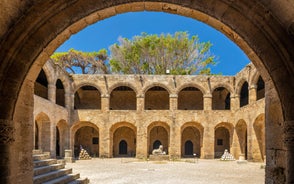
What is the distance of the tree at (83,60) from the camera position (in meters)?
33.3

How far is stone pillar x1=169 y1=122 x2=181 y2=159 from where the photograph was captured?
2225 cm

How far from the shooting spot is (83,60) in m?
34.1

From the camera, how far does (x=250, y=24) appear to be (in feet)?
11.4

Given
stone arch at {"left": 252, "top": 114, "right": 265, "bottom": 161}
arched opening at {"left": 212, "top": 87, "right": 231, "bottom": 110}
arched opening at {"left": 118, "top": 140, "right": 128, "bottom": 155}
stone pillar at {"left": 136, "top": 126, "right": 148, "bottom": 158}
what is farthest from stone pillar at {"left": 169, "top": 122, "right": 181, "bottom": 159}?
arched opening at {"left": 212, "top": 87, "right": 231, "bottom": 110}

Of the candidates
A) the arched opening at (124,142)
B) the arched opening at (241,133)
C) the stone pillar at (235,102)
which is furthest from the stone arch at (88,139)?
the arched opening at (241,133)

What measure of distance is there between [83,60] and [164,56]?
10729 millimetres

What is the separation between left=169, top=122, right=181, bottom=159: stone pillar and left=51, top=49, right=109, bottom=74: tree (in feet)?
52.4

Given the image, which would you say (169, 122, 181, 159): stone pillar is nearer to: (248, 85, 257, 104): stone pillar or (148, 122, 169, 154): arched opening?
(148, 122, 169, 154): arched opening

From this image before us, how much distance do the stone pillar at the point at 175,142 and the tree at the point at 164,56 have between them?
34.3ft

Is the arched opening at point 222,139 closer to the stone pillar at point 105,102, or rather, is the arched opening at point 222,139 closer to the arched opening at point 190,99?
the arched opening at point 190,99

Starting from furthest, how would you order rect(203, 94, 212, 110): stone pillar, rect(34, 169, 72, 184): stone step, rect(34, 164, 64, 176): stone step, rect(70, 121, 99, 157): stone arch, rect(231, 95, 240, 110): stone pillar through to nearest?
rect(70, 121, 99, 157): stone arch < rect(203, 94, 212, 110): stone pillar < rect(231, 95, 240, 110): stone pillar < rect(34, 164, 64, 176): stone step < rect(34, 169, 72, 184): stone step

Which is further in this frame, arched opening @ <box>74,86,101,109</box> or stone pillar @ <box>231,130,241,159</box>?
arched opening @ <box>74,86,101,109</box>

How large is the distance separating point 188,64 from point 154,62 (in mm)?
4198

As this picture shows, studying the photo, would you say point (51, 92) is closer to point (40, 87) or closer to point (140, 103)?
point (40, 87)
